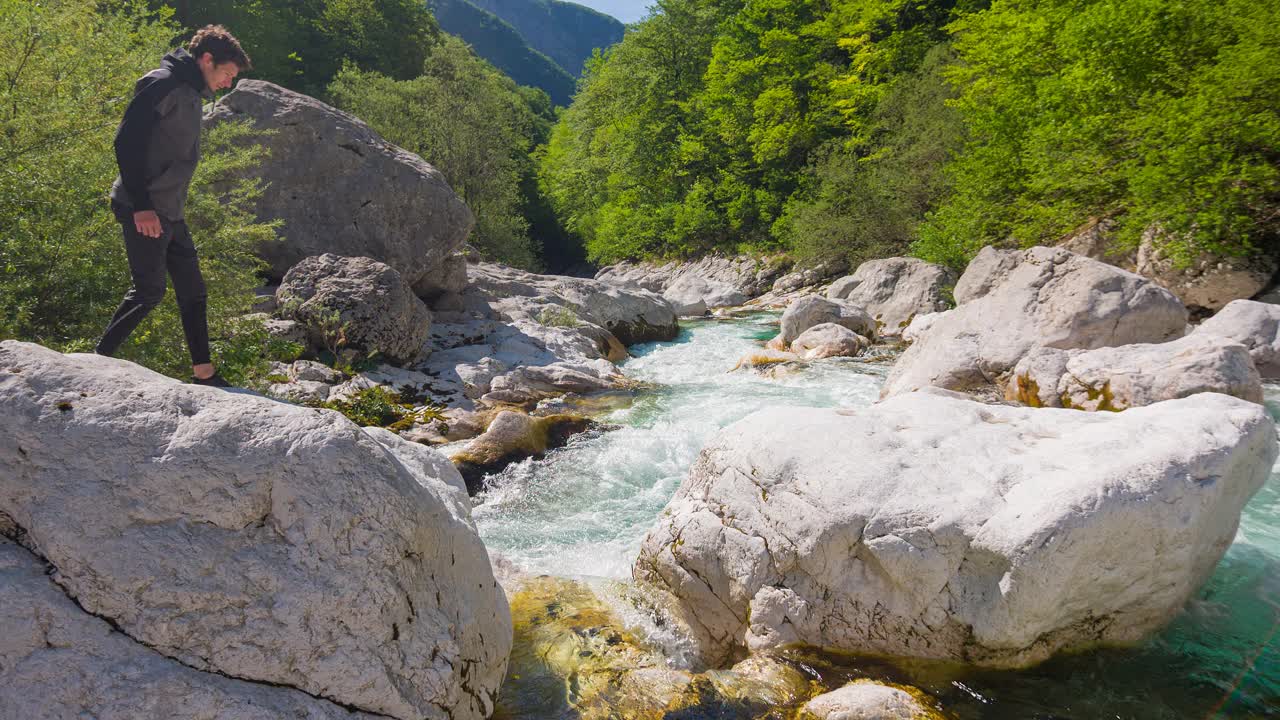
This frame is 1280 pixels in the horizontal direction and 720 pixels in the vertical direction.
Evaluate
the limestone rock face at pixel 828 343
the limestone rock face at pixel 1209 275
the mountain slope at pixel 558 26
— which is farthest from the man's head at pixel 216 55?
the mountain slope at pixel 558 26

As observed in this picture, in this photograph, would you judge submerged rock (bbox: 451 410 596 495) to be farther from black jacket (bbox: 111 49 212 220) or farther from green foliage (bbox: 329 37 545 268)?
green foliage (bbox: 329 37 545 268)

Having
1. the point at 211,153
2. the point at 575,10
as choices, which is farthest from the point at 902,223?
the point at 575,10

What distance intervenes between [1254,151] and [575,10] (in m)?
212

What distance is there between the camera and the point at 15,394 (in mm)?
2621

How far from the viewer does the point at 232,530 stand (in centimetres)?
267

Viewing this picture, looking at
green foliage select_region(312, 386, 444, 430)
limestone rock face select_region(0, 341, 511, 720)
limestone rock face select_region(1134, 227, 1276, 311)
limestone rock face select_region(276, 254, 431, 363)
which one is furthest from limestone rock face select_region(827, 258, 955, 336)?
limestone rock face select_region(0, 341, 511, 720)

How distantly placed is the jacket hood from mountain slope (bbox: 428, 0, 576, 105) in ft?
434

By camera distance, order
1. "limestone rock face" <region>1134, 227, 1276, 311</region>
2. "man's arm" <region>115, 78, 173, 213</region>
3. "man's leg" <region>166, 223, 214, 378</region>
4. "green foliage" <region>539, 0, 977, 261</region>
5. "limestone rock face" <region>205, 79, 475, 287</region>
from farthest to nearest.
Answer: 1. "green foliage" <region>539, 0, 977, 261</region>
2. "limestone rock face" <region>205, 79, 475, 287</region>
3. "limestone rock face" <region>1134, 227, 1276, 311</region>
4. "man's leg" <region>166, 223, 214, 378</region>
5. "man's arm" <region>115, 78, 173, 213</region>

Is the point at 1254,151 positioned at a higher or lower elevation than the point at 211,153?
higher

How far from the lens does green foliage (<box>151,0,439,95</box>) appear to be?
86.7ft

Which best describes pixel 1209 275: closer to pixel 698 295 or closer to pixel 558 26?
pixel 698 295

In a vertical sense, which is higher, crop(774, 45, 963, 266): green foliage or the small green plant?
crop(774, 45, 963, 266): green foliage

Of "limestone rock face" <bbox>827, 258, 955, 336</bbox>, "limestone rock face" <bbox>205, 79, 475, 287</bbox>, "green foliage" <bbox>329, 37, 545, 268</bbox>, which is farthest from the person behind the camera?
"green foliage" <bbox>329, 37, 545, 268</bbox>

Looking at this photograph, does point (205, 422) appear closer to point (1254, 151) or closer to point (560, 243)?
point (1254, 151)
